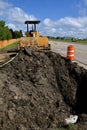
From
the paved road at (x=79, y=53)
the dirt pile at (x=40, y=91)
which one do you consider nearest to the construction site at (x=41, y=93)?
the dirt pile at (x=40, y=91)

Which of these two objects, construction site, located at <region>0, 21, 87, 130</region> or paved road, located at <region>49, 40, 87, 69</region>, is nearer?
construction site, located at <region>0, 21, 87, 130</region>

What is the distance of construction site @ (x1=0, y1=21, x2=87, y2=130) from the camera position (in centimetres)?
712

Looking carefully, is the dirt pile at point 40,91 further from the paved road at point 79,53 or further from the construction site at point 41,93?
the paved road at point 79,53

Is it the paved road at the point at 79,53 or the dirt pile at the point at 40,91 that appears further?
the paved road at the point at 79,53

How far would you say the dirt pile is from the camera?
7109 mm

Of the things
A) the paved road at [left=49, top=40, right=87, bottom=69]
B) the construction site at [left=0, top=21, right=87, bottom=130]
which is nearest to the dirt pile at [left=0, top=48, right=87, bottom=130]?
the construction site at [left=0, top=21, right=87, bottom=130]

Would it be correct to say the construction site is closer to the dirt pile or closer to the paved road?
the dirt pile

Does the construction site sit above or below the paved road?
above

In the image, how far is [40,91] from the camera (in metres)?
7.96

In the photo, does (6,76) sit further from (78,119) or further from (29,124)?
(78,119)

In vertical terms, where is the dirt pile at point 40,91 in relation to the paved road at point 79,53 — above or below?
above

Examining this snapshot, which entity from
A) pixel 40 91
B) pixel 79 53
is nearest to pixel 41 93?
pixel 40 91

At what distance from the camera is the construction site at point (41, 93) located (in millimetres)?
7117

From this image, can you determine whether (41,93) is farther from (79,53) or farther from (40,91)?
(79,53)
